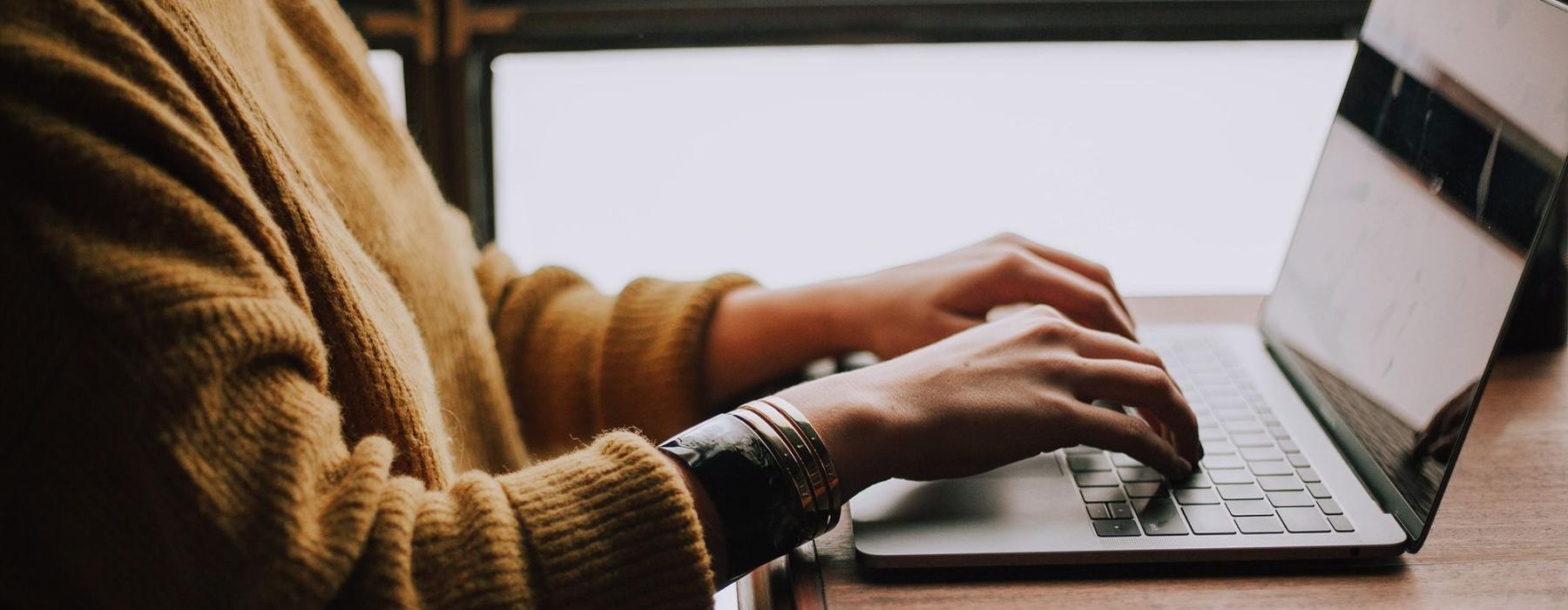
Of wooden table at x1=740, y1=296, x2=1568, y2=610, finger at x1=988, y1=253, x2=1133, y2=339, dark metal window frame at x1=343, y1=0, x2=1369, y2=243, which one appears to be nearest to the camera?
wooden table at x1=740, y1=296, x2=1568, y2=610

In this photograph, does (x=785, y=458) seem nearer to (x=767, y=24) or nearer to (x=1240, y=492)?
(x=1240, y=492)

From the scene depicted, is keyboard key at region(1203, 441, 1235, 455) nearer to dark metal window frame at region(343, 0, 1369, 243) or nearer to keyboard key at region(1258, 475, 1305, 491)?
keyboard key at region(1258, 475, 1305, 491)

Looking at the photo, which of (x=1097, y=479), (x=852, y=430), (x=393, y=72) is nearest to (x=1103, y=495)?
(x=1097, y=479)

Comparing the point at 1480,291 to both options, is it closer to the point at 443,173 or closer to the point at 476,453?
the point at 476,453

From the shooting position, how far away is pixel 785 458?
1.89 ft

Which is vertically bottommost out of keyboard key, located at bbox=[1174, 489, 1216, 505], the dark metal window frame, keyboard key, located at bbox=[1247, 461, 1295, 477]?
keyboard key, located at bbox=[1174, 489, 1216, 505]

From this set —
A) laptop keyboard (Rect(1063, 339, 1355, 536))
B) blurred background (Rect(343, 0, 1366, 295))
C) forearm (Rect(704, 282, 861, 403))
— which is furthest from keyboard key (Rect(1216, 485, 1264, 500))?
blurred background (Rect(343, 0, 1366, 295))

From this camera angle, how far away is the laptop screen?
578 mm

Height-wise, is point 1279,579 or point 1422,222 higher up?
point 1422,222

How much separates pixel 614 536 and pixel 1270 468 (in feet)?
1.28

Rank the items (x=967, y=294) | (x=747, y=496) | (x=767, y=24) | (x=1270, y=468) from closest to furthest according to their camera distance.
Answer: (x=747, y=496)
(x=1270, y=468)
(x=967, y=294)
(x=767, y=24)

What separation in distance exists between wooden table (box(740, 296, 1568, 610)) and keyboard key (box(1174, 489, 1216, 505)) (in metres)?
0.05

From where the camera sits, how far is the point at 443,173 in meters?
1.29

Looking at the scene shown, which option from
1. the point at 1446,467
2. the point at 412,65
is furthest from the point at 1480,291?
the point at 412,65
